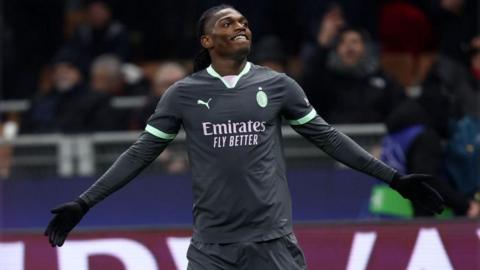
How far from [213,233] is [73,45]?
7845 millimetres

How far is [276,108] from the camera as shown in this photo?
6379 mm

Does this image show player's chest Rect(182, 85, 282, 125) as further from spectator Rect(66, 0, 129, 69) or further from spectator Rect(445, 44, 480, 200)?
spectator Rect(66, 0, 129, 69)

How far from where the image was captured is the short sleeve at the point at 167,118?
6.43 metres

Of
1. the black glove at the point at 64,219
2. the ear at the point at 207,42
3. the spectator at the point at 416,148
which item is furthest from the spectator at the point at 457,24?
the black glove at the point at 64,219

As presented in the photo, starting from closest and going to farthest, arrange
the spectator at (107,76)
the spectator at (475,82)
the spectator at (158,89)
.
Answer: the spectator at (475,82), the spectator at (158,89), the spectator at (107,76)

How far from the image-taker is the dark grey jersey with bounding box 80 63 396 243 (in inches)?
247

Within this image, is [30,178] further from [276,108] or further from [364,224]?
[276,108]

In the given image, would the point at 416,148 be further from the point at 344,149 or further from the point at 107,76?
the point at 107,76

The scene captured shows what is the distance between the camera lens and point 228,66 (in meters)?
6.39

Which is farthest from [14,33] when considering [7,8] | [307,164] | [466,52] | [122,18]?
[466,52]

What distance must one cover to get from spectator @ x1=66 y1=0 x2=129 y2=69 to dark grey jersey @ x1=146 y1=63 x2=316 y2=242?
7.29m

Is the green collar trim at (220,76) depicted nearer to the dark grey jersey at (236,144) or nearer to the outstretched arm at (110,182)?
the dark grey jersey at (236,144)

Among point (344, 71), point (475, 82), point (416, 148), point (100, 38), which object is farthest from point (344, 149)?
point (100, 38)

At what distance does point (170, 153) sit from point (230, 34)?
567 centimetres
